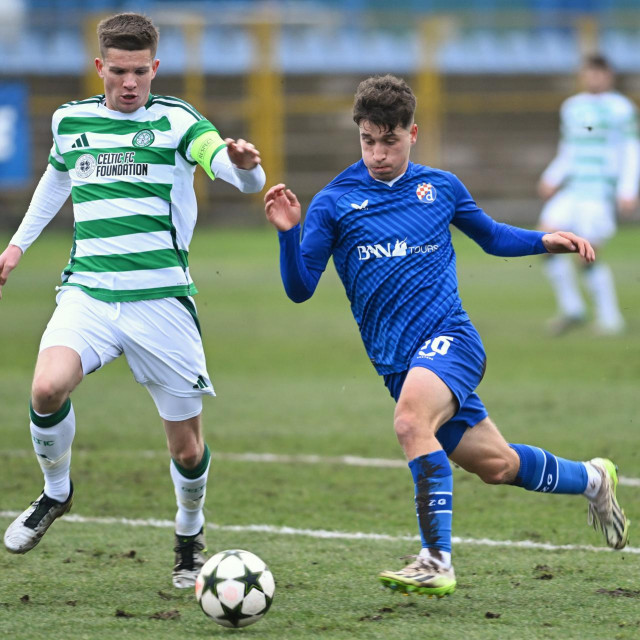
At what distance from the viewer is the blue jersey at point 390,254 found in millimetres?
4543

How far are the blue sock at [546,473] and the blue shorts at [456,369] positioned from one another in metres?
0.25

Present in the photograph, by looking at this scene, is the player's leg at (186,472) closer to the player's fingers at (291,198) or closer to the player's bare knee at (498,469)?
the player's fingers at (291,198)

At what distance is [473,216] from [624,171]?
26.0ft

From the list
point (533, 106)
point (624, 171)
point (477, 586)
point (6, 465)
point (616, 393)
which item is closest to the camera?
point (477, 586)

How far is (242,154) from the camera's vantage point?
4.30 metres

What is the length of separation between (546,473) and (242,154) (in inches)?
66.2

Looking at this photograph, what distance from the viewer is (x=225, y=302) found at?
48.5 feet

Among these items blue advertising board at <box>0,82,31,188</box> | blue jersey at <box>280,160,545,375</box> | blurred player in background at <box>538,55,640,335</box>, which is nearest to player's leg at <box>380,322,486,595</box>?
blue jersey at <box>280,160,545,375</box>

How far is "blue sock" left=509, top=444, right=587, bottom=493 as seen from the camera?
15.4 ft

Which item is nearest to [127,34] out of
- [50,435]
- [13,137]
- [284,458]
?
[50,435]

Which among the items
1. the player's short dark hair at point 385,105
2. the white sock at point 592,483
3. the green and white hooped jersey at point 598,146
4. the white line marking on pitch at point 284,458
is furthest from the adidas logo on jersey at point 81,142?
the green and white hooped jersey at point 598,146

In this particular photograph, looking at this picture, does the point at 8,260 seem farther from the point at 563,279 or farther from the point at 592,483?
the point at 563,279

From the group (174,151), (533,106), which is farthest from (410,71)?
(174,151)

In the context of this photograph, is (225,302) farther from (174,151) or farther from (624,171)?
(174,151)
